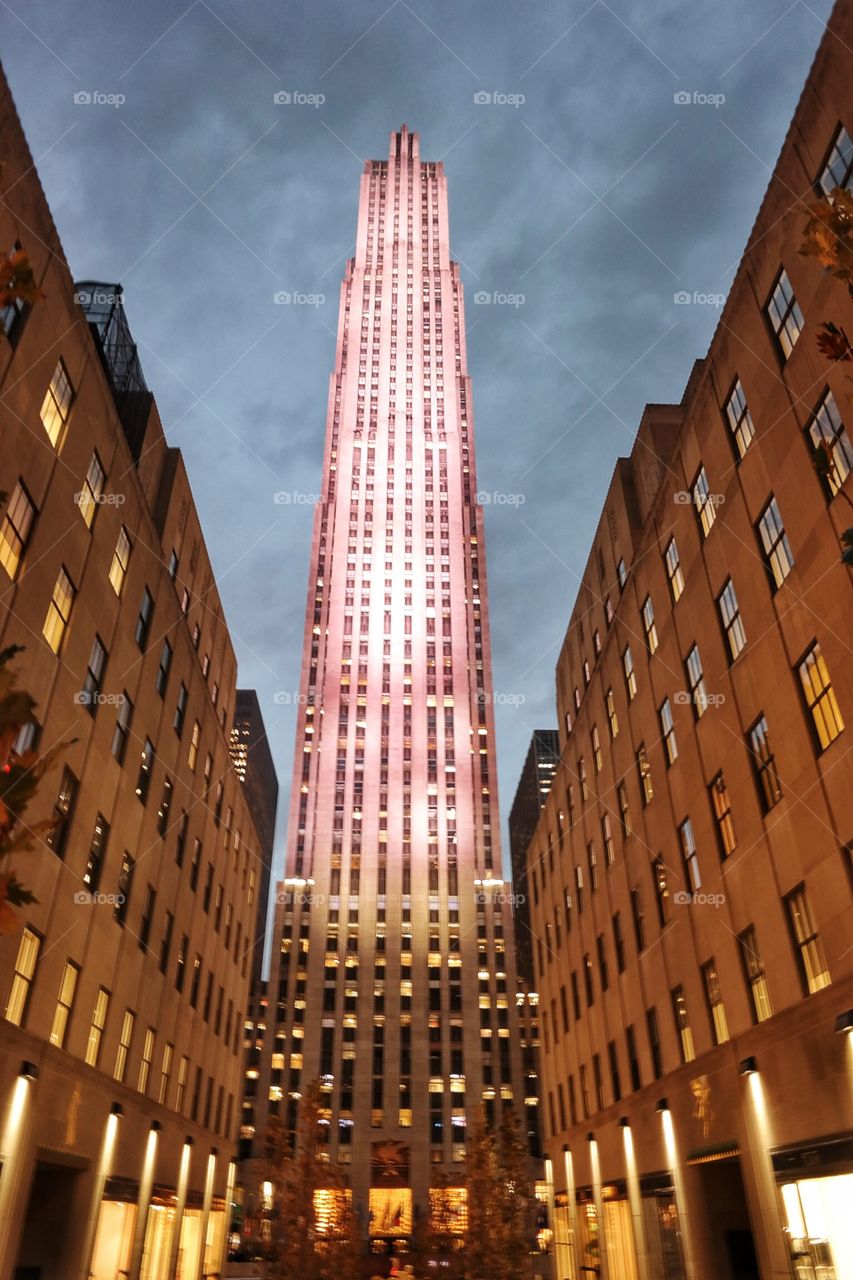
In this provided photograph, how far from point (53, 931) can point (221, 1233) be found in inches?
1187

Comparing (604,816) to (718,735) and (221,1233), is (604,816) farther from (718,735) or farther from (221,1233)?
(221,1233)

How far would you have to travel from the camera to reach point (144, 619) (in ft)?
105

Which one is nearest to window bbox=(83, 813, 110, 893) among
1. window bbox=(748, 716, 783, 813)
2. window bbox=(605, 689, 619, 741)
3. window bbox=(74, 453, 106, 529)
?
window bbox=(74, 453, 106, 529)

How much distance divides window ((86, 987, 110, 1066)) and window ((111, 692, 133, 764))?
7.21 m

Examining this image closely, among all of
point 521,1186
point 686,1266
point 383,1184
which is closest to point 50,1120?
point 686,1266

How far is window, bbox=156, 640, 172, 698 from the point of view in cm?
3394

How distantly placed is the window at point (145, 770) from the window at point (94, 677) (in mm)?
4866

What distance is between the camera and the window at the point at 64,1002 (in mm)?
23375

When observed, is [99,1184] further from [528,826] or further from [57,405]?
[528,826]

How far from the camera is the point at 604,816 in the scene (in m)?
37.4

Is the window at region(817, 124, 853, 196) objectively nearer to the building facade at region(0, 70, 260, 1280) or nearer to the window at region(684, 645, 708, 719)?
the window at region(684, 645, 708, 719)

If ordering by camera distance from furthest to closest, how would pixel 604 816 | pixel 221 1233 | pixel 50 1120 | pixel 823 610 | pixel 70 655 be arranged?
pixel 221 1233 → pixel 604 816 → pixel 70 655 → pixel 50 1120 → pixel 823 610

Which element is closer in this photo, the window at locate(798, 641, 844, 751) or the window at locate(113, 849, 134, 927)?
the window at locate(798, 641, 844, 751)

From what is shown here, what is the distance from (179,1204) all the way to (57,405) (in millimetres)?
30872
